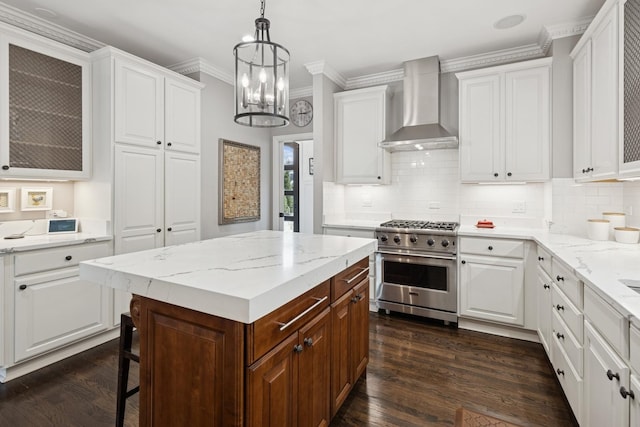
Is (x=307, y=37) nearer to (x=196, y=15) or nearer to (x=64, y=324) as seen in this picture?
(x=196, y=15)

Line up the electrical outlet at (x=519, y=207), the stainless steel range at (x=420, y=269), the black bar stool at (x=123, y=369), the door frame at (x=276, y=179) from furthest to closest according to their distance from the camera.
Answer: the door frame at (x=276, y=179)
the electrical outlet at (x=519, y=207)
the stainless steel range at (x=420, y=269)
the black bar stool at (x=123, y=369)

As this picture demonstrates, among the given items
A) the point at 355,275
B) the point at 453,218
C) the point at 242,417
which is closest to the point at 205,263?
the point at 242,417

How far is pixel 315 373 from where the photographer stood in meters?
1.55

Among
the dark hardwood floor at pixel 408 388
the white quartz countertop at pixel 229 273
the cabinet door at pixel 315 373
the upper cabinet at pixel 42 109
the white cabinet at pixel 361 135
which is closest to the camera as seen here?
the white quartz countertop at pixel 229 273

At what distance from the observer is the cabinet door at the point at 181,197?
338 cm

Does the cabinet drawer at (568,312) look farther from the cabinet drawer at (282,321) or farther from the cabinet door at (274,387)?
the cabinet door at (274,387)

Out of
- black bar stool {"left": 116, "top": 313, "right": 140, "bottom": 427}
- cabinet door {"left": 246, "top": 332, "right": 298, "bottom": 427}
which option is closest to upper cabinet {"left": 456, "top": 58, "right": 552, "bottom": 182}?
cabinet door {"left": 246, "top": 332, "right": 298, "bottom": 427}

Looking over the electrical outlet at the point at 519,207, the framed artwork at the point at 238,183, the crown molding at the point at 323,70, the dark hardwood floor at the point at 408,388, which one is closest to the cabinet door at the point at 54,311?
the dark hardwood floor at the point at 408,388

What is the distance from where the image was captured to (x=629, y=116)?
6.32 ft

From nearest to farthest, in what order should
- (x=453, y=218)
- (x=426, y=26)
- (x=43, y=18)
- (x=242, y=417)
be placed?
(x=242, y=417) < (x=43, y=18) < (x=426, y=26) < (x=453, y=218)

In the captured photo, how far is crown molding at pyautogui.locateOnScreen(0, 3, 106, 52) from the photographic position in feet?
8.68

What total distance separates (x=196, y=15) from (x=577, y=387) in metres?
3.64

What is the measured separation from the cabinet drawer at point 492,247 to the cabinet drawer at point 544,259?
0.23 m

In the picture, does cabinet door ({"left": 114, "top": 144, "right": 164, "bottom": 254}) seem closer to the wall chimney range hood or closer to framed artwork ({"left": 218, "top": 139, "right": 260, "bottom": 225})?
framed artwork ({"left": 218, "top": 139, "right": 260, "bottom": 225})
